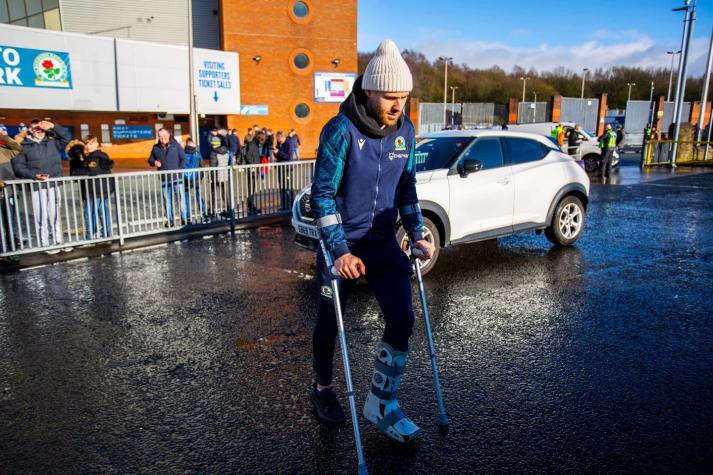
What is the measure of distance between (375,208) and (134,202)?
287 inches

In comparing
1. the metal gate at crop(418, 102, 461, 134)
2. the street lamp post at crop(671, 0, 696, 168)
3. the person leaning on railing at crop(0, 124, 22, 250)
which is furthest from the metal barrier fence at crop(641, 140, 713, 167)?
the metal gate at crop(418, 102, 461, 134)

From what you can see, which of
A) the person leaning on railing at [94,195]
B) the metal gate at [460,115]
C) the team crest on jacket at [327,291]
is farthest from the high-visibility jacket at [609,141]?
the metal gate at [460,115]

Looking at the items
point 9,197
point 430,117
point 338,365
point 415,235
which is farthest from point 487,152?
point 430,117

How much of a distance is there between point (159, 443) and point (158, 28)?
33743mm

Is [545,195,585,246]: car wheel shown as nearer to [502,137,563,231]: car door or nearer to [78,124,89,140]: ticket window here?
[502,137,563,231]: car door

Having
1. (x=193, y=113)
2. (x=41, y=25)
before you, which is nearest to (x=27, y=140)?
(x=193, y=113)

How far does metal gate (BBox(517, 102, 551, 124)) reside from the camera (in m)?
48.2

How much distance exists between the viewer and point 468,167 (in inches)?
266

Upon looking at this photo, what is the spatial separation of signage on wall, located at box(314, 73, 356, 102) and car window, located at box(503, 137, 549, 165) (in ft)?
87.5

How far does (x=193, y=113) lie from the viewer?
22016 mm

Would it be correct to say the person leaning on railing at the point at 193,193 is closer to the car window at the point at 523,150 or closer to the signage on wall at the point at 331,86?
the car window at the point at 523,150

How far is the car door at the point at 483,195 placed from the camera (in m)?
6.93

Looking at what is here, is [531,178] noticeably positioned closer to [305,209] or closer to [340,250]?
[305,209]

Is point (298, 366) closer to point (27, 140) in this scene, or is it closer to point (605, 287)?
point (605, 287)
